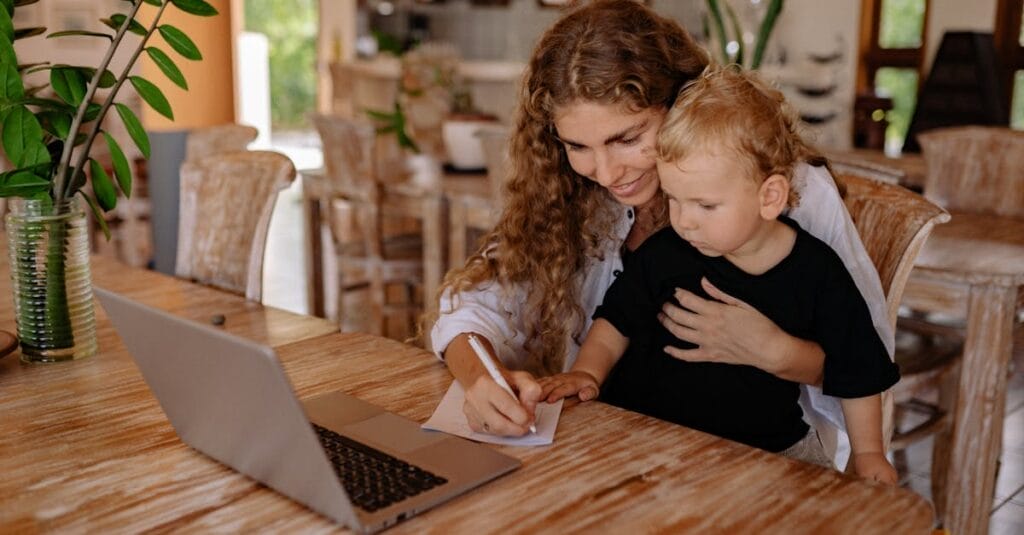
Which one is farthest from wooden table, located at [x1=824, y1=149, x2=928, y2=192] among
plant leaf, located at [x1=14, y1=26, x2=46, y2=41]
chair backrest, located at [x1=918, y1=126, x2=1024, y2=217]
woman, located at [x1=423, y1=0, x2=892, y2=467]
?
plant leaf, located at [x1=14, y1=26, x2=46, y2=41]

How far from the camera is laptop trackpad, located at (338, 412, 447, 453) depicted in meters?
1.11

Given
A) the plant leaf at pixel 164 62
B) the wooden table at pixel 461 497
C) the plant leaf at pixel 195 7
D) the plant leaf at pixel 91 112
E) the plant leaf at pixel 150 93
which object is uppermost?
the plant leaf at pixel 195 7

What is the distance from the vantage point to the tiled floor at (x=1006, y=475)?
2523 millimetres

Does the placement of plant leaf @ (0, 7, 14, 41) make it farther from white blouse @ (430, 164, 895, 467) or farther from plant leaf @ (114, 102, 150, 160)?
white blouse @ (430, 164, 895, 467)

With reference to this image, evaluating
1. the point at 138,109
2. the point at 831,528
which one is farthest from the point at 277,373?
the point at 138,109

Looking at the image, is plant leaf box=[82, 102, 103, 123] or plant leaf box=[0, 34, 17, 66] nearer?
plant leaf box=[0, 34, 17, 66]

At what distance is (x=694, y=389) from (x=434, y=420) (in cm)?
44

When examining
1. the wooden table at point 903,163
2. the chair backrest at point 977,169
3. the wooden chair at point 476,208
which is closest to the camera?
the chair backrest at point 977,169

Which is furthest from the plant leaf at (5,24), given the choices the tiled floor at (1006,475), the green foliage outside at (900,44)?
the green foliage outside at (900,44)

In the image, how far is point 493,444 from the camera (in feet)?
3.70

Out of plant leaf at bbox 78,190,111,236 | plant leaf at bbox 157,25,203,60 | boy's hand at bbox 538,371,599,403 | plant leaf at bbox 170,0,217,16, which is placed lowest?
boy's hand at bbox 538,371,599,403

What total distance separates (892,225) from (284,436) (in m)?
1.09

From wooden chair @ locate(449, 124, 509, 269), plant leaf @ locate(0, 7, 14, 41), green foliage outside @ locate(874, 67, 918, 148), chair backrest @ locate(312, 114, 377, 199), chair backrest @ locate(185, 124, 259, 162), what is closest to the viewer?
plant leaf @ locate(0, 7, 14, 41)

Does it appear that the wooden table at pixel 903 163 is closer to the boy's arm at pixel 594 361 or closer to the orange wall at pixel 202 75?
the boy's arm at pixel 594 361
